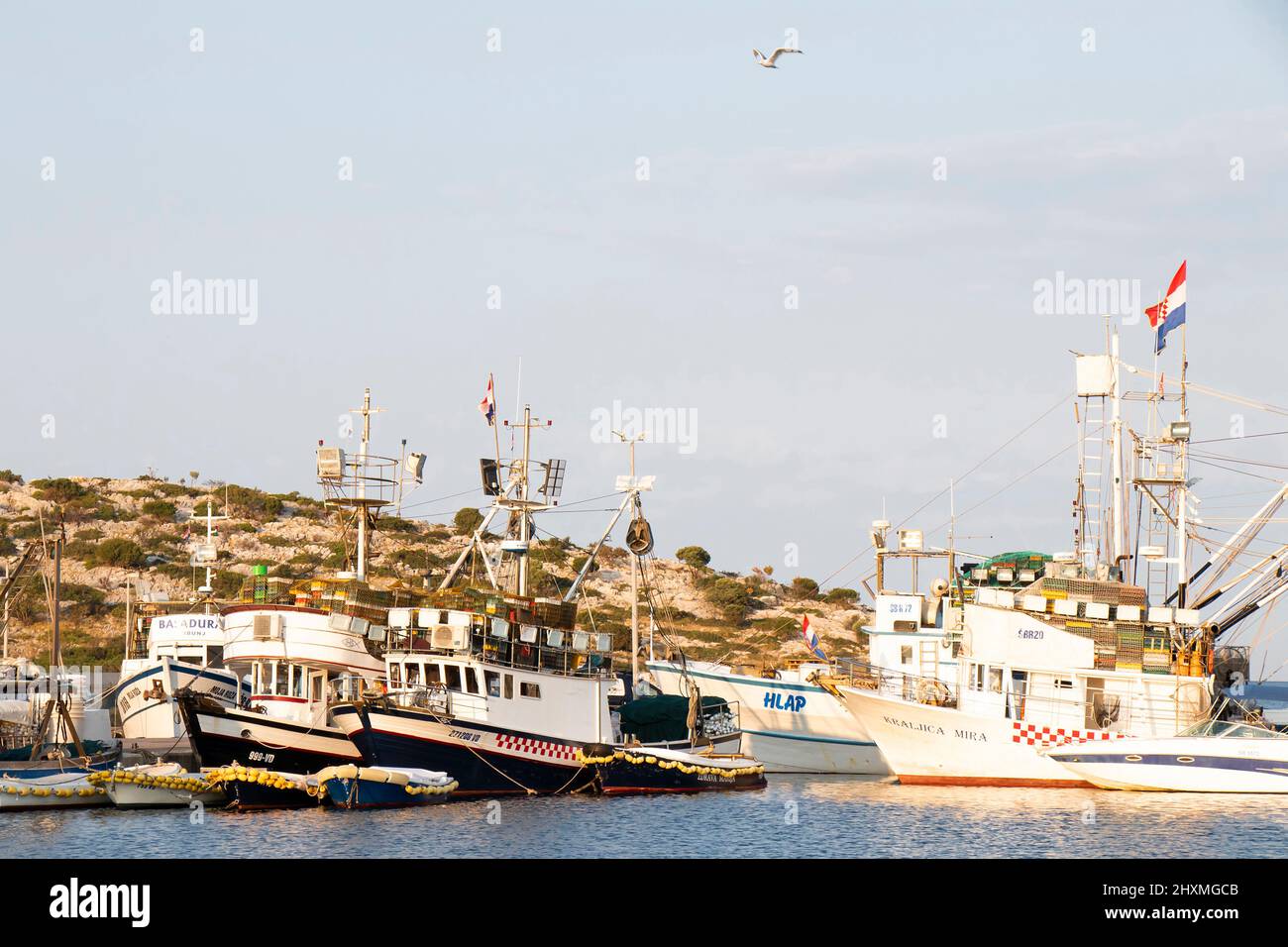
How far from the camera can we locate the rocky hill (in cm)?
9725

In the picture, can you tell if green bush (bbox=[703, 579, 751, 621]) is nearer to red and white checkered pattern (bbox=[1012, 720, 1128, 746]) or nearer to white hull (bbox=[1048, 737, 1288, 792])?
red and white checkered pattern (bbox=[1012, 720, 1128, 746])

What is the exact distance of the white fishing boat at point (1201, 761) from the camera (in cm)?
4872

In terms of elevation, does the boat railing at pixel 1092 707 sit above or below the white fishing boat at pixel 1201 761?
above

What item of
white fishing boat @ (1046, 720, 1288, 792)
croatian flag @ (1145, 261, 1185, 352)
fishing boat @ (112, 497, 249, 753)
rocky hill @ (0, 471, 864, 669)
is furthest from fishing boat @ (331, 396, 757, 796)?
rocky hill @ (0, 471, 864, 669)

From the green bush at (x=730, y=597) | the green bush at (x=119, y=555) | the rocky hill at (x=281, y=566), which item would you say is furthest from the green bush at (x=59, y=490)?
the green bush at (x=730, y=597)

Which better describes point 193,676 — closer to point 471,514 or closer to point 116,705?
point 116,705

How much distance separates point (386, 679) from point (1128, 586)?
26108 mm

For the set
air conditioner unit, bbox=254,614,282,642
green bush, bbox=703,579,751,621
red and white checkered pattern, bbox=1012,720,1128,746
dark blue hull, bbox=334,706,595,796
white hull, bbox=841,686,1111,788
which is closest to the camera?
dark blue hull, bbox=334,706,595,796

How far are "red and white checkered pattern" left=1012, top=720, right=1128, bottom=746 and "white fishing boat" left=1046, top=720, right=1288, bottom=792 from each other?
0.47m

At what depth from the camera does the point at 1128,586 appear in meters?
52.9

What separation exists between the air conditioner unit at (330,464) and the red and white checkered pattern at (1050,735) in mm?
24958

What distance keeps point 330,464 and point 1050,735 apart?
26.5 metres

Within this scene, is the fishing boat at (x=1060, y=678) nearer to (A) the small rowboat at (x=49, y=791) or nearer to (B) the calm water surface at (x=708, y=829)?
(B) the calm water surface at (x=708, y=829)
